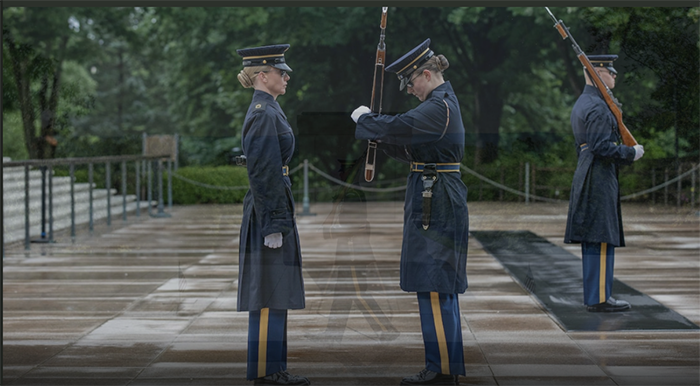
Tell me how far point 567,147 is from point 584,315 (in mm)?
987

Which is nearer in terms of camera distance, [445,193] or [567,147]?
[445,193]

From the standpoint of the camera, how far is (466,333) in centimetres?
443

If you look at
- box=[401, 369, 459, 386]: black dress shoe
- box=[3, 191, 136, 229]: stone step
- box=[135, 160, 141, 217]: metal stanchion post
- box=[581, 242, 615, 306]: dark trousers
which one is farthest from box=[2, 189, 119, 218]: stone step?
box=[581, 242, 615, 306]: dark trousers

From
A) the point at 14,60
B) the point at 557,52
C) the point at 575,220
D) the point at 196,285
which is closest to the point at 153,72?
the point at 14,60

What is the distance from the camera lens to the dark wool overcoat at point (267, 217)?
363cm

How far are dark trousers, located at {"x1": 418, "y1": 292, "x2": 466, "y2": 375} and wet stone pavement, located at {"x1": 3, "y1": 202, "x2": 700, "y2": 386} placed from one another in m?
0.12

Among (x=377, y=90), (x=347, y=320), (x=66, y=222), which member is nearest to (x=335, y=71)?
(x=377, y=90)

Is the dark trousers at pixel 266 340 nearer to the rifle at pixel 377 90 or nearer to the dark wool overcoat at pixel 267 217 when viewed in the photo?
the dark wool overcoat at pixel 267 217

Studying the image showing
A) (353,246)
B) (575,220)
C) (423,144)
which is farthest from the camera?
(575,220)

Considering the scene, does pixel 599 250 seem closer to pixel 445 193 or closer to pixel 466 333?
pixel 466 333

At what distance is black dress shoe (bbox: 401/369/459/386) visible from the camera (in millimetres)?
3844

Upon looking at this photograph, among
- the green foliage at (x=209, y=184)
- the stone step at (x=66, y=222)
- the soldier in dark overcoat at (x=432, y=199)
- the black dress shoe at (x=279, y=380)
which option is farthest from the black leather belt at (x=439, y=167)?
the stone step at (x=66, y=222)

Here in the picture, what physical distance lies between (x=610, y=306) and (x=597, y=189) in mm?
763

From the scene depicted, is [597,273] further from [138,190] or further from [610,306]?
[138,190]
